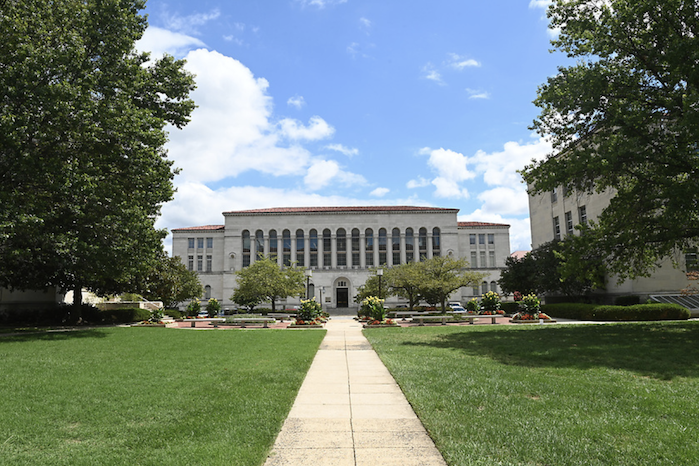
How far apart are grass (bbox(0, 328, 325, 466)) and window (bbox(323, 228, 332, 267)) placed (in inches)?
2520

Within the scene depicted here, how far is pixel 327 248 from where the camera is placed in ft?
253

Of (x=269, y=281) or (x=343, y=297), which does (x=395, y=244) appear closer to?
(x=343, y=297)

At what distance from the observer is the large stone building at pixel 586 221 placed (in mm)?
34156

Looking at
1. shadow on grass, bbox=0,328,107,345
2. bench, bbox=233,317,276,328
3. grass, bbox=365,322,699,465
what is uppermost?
grass, bbox=365,322,699,465

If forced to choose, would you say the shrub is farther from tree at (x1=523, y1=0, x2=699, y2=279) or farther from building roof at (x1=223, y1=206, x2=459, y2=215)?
building roof at (x1=223, y1=206, x2=459, y2=215)

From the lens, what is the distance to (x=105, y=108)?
59.1ft

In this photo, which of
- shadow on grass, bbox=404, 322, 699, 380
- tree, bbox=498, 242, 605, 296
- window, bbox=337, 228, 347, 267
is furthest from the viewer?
window, bbox=337, 228, 347, 267

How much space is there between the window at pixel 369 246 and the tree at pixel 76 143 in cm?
5510

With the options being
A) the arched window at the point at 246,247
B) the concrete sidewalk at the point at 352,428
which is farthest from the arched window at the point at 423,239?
the concrete sidewalk at the point at 352,428

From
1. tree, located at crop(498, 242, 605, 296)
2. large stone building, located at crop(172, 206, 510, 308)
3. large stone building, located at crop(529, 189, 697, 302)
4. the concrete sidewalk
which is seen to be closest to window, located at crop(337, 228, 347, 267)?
large stone building, located at crop(172, 206, 510, 308)

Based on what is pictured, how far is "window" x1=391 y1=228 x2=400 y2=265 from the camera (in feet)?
250

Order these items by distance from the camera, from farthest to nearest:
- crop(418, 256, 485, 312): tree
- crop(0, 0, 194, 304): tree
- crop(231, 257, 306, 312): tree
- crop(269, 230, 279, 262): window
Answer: crop(269, 230, 279, 262): window
crop(231, 257, 306, 312): tree
crop(418, 256, 485, 312): tree
crop(0, 0, 194, 304): tree

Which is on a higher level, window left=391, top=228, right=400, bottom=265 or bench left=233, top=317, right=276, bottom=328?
window left=391, top=228, right=400, bottom=265

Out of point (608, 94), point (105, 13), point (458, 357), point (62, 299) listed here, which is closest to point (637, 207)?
point (608, 94)
